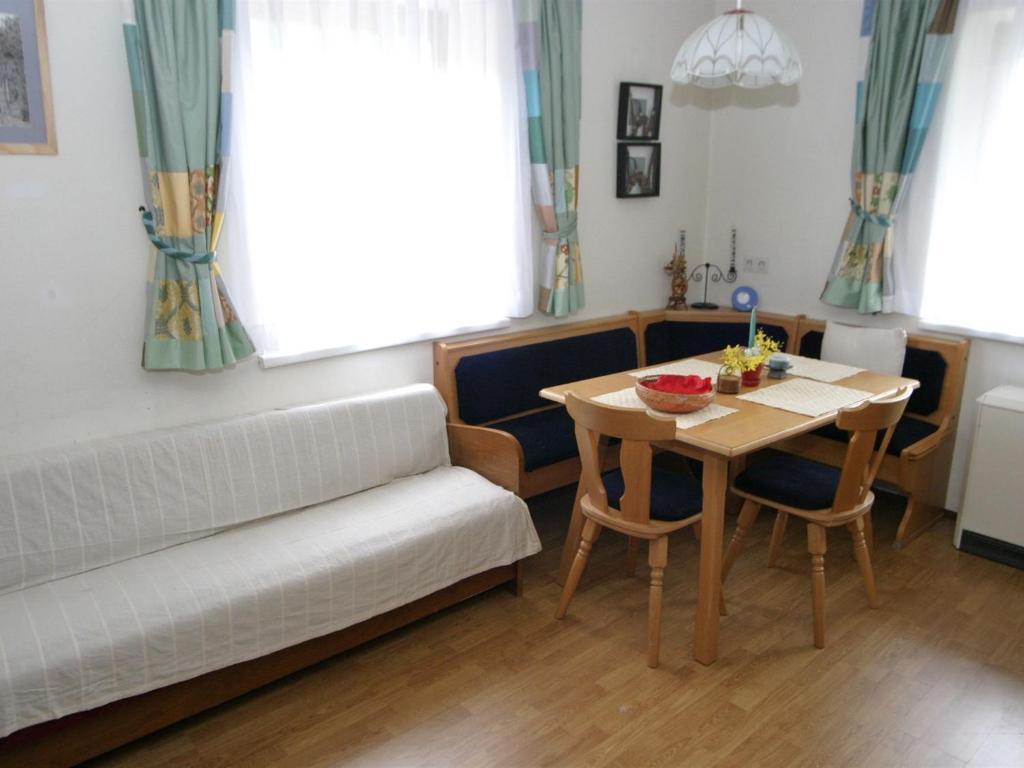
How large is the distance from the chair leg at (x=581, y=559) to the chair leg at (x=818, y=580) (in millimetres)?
742

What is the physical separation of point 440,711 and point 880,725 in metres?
1.32

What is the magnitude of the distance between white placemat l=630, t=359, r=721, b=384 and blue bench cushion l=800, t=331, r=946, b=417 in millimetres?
934

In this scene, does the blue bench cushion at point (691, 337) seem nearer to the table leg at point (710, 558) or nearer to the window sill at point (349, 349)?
the window sill at point (349, 349)

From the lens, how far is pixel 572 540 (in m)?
3.01

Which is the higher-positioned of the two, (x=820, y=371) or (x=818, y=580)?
(x=820, y=371)

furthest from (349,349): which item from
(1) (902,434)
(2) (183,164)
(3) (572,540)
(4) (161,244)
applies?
(1) (902,434)

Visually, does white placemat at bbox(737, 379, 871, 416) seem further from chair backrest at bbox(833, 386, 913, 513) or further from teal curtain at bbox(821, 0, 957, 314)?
teal curtain at bbox(821, 0, 957, 314)

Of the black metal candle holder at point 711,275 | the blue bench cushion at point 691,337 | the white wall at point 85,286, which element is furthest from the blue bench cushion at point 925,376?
the white wall at point 85,286

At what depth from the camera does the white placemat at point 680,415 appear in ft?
8.32

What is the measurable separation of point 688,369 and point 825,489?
79 cm

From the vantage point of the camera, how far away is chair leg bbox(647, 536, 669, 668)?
8.34 feet

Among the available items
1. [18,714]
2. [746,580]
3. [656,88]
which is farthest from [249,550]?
[656,88]

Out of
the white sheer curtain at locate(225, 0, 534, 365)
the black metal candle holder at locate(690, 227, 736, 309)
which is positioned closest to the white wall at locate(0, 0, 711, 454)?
the white sheer curtain at locate(225, 0, 534, 365)

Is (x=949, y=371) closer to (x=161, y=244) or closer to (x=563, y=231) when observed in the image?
(x=563, y=231)
